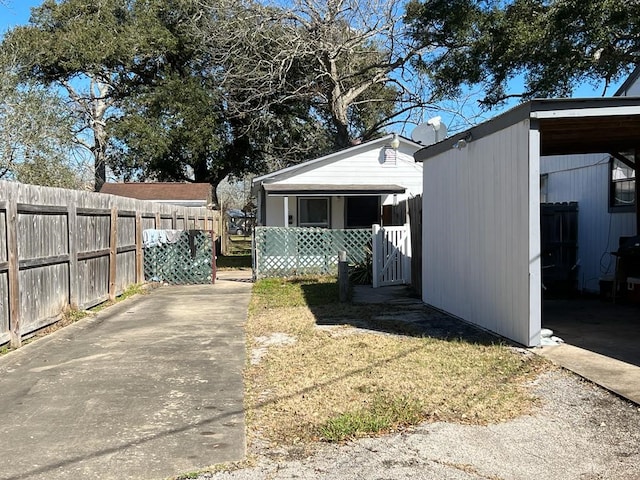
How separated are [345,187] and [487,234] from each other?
1062 cm

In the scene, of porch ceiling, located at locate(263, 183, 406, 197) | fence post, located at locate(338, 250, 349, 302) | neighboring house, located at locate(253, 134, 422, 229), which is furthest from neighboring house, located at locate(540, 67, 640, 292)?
porch ceiling, located at locate(263, 183, 406, 197)

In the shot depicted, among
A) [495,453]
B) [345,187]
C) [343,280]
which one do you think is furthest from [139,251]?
[495,453]

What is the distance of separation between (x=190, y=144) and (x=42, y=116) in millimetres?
6136

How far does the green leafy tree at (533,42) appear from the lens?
52.3ft

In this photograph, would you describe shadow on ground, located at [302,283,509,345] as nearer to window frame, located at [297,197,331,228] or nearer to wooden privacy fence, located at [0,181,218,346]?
wooden privacy fence, located at [0,181,218,346]

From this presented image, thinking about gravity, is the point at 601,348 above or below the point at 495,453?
above

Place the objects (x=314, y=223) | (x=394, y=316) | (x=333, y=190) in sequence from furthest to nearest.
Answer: (x=314, y=223)
(x=333, y=190)
(x=394, y=316)

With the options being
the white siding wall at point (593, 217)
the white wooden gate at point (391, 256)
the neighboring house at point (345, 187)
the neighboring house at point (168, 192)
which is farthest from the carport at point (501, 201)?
the neighboring house at point (168, 192)

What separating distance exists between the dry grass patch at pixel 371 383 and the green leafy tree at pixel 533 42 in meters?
12.2

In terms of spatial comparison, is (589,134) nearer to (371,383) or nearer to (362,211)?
(371,383)

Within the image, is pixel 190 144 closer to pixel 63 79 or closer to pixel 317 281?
pixel 63 79

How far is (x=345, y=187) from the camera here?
723 inches

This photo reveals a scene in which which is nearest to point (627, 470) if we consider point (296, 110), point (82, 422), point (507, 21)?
point (82, 422)

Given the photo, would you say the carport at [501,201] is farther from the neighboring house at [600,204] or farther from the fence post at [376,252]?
the fence post at [376,252]
